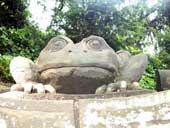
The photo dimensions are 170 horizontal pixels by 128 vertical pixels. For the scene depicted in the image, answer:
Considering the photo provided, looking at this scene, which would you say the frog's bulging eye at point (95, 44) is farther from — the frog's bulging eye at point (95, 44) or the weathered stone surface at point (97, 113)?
the weathered stone surface at point (97, 113)

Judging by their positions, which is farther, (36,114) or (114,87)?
(114,87)

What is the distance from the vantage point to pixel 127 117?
1.05 m

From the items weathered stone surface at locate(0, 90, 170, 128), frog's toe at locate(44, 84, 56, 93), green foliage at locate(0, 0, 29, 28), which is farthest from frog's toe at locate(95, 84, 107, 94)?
green foliage at locate(0, 0, 29, 28)

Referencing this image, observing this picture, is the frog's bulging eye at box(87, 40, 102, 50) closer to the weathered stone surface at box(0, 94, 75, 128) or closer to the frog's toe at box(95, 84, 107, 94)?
the frog's toe at box(95, 84, 107, 94)

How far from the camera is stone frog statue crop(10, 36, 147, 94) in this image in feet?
5.62

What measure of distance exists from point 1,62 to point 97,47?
418 cm

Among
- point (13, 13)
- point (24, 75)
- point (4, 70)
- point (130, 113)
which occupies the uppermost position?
point (13, 13)

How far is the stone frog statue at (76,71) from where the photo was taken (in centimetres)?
171

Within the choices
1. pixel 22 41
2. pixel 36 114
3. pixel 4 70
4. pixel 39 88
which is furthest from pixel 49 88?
pixel 22 41

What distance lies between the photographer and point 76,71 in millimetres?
1708

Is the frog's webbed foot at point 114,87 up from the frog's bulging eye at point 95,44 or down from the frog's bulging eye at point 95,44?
down

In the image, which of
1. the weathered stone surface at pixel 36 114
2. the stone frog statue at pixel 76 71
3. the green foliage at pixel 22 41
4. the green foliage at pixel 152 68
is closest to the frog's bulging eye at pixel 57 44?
the stone frog statue at pixel 76 71

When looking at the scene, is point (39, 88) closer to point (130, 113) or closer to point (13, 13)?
point (130, 113)

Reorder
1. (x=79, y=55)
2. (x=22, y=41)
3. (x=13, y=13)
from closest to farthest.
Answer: (x=79, y=55) < (x=13, y=13) < (x=22, y=41)
